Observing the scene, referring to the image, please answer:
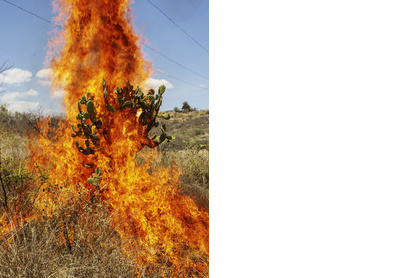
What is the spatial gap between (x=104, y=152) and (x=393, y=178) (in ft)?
5.46

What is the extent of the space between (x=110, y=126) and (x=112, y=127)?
15mm

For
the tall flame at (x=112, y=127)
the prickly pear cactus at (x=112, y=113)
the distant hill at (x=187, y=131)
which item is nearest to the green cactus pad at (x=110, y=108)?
the prickly pear cactus at (x=112, y=113)

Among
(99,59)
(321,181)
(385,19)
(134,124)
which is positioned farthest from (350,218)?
(99,59)

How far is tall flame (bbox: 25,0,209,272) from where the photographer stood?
1788 millimetres

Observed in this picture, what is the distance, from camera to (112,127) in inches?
76.9

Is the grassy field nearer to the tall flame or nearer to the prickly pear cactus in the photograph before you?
the tall flame

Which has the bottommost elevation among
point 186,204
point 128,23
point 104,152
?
point 186,204

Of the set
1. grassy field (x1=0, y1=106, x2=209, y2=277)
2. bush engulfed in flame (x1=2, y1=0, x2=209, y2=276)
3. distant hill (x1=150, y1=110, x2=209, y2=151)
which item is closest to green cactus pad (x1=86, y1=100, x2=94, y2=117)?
bush engulfed in flame (x1=2, y1=0, x2=209, y2=276)

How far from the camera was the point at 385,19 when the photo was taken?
92 cm

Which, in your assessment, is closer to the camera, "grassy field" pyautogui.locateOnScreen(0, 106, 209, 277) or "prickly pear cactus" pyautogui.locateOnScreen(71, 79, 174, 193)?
"grassy field" pyautogui.locateOnScreen(0, 106, 209, 277)

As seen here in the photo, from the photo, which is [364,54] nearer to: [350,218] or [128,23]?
[350,218]

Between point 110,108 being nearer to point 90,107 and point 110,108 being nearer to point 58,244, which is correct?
point 90,107

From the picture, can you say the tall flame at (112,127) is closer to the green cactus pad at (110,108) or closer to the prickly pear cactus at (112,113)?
the prickly pear cactus at (112,113)

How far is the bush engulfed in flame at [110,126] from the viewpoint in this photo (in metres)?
1.78
